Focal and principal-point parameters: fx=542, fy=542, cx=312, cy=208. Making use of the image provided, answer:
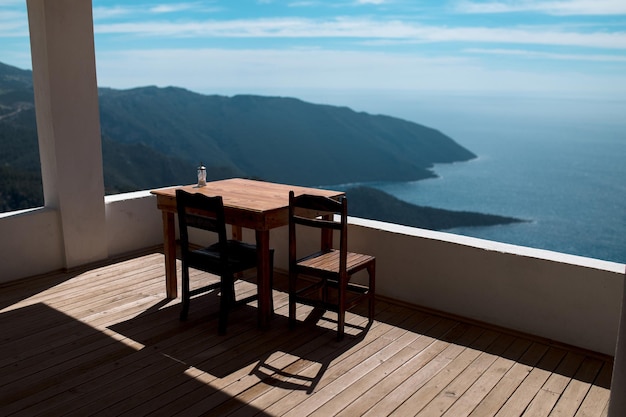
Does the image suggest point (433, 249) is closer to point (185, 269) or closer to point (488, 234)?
point (185, 269)

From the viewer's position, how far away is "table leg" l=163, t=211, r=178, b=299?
3.84 meters

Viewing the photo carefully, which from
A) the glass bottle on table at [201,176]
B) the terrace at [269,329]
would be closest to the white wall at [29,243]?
the terrace at [269,329]

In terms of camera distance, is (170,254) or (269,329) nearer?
(269,329)

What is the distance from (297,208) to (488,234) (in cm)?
2702

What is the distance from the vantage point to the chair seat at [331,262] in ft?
10.8

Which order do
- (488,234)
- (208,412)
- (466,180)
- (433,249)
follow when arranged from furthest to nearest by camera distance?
(466,180) < (488,234) < (433,249) < (208,412)

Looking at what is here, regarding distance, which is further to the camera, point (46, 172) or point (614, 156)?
point (614, 156)

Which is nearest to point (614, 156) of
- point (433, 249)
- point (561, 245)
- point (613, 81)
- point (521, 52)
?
point (613, 81)

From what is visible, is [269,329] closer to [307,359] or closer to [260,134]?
[307,359]

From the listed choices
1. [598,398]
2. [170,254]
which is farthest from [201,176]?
[598,398]

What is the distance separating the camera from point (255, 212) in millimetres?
3246

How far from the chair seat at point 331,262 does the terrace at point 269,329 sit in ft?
1.40

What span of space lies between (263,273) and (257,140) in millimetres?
22041

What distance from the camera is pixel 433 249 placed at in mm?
3686
